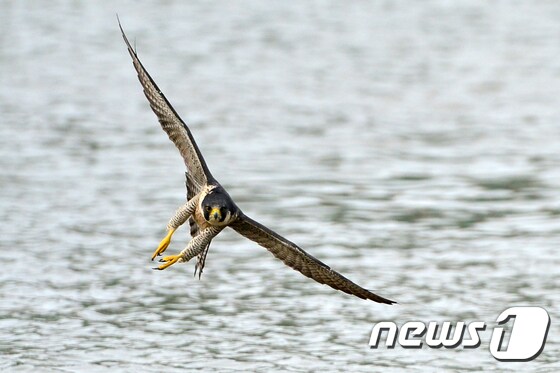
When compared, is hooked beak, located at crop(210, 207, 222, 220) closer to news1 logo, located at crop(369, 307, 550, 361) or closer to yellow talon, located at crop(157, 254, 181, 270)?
yellow talon, located at crop(157, 254, 181, 270)

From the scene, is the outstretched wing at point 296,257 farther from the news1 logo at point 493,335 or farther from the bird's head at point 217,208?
the news1 logo at point 493,335

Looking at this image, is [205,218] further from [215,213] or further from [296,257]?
[296,257]

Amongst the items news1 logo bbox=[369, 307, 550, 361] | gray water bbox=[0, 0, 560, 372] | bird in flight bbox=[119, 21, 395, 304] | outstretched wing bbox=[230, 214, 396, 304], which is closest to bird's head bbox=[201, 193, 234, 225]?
bird in flight bbox=[119, 21, 395, 304]

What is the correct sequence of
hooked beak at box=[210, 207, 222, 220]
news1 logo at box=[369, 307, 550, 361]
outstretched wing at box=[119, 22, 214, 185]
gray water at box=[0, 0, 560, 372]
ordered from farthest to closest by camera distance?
gray water at box=[0, 0, 560, 372]
news1 logo at box=[369, 307, 550, 361]
outstretched wing at box=[119, 22, 214, 185]
hooked beak at box=[210, 207, 222, 220]

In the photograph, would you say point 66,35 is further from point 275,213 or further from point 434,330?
point 434,330

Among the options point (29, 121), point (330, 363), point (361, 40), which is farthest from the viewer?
point (361, 40)

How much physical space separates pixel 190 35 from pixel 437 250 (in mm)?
13492

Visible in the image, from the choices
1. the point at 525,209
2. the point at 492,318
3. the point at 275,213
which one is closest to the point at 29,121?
the point at 275,213

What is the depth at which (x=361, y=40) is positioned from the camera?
25.7m

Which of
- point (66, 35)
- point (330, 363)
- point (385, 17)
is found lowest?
point (330, 363)

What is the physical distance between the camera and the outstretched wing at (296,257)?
9117 millimetres

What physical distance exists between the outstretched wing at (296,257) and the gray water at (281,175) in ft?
3.25

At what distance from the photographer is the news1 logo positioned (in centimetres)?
1055

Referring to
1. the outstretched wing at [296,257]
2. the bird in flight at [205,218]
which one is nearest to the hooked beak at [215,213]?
the bird in flight at [205,218]
